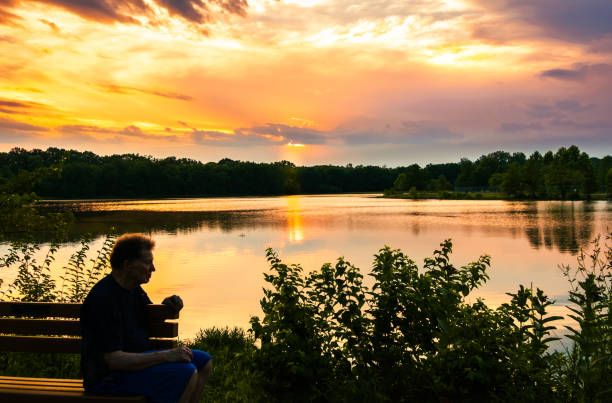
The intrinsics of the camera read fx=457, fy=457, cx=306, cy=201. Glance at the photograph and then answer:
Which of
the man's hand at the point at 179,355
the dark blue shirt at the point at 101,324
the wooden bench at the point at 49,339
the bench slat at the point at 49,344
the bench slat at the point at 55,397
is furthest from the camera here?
the bench slat at the point at 49,344

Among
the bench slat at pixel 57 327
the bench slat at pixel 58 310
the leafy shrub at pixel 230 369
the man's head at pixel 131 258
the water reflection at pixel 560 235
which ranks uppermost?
the man's head at pixel 131 258

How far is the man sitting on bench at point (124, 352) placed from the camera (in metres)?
3.50

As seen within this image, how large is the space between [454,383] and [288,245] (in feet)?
71.9

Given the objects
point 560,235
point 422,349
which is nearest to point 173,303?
point 422,349

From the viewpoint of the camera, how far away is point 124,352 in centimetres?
359

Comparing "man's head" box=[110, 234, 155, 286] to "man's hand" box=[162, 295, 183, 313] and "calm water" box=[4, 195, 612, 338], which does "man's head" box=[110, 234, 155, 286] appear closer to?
"man's hand" box=[162, 295, 183, 313]

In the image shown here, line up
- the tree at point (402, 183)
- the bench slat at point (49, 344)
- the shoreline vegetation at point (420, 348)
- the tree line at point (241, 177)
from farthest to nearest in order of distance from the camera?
the tree at point (402, 183), the tree line at point (241, 177), the shoreline vegetation at point (420, 348), the bench slat at point (49, 344)

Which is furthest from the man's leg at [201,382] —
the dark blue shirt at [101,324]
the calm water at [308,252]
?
the calm water at [308,252]

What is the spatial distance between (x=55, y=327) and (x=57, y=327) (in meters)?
0.02

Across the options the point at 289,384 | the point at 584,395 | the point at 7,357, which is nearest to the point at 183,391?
the point at 289,384

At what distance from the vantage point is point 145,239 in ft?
12.6

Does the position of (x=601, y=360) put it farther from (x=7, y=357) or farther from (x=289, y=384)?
(x=7, y=357)

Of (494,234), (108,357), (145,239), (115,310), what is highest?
(145,239)

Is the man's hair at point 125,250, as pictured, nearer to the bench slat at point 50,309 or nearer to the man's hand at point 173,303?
the man's hand at point 173,303
